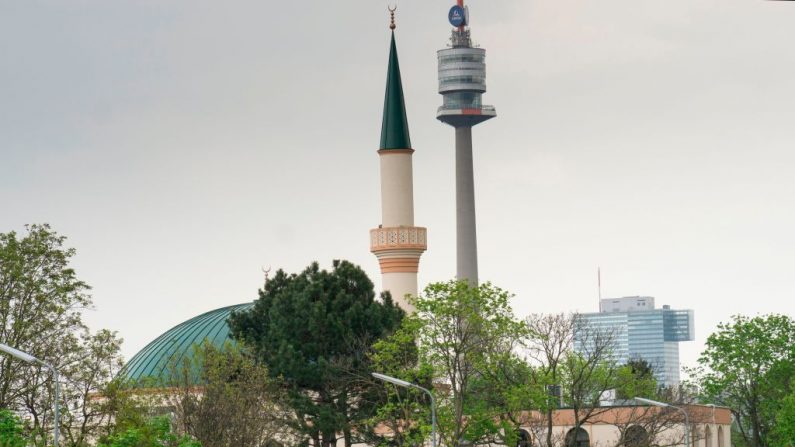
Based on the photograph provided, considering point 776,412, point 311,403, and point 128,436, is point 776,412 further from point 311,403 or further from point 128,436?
point 128,436

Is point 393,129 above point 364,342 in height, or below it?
above

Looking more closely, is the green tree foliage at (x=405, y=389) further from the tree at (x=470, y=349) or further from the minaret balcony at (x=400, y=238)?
the minaret balcony at (x=400, y=238)

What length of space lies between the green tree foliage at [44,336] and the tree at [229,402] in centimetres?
634

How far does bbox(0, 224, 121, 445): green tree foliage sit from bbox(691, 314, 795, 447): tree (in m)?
46.8

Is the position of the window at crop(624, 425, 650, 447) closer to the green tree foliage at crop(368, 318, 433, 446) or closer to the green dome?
the green tree foliage at crop(368, 318, 433, 446)

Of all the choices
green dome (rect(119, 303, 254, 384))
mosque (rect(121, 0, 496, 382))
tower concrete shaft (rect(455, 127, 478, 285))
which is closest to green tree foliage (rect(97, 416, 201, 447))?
mosque (rect(121, 0, 496, 382))

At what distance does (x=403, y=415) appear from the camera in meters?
71.8

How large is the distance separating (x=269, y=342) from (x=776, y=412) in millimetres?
30910

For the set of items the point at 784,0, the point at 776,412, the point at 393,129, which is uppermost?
the point at 393,129

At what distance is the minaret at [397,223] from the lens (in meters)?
97.2

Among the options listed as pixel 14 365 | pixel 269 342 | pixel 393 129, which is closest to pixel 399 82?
pixel 393 129

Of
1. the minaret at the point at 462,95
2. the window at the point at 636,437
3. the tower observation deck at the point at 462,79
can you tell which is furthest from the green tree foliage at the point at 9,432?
the tower observation deck at the point at 462,79

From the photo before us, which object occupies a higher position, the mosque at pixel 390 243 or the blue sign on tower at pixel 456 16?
the blue sign on tower at pixel 456 16

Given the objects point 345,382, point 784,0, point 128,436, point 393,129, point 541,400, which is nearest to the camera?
point 784,0
